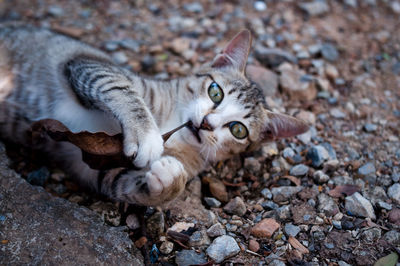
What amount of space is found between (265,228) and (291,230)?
16 centimetres

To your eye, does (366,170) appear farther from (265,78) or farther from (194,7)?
(194,7)

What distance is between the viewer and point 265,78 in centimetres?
337

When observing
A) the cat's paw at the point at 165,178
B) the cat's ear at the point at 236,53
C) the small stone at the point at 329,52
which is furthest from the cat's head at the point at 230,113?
the small stone at the point at 329,52

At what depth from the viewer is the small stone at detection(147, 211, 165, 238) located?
211cm

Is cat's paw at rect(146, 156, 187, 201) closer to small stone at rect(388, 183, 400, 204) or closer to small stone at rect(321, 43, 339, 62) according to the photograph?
small stone at rect(388, 183, 400, 204)

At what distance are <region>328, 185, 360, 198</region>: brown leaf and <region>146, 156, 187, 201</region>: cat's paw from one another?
1.06 m

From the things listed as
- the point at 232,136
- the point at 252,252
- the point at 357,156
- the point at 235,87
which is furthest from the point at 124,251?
the point at 357,156

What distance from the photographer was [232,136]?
96.6 inches

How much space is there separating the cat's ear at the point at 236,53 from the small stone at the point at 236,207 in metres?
1.04

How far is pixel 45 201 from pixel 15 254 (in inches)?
14.8

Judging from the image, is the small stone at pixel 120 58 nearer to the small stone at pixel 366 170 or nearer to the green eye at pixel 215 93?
the green eye at pixel 215 93

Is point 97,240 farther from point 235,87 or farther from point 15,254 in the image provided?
point 235,87

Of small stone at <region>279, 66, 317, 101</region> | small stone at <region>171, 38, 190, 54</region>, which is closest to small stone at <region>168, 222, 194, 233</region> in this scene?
small stone at <region>279, 66, 317, 101</region>

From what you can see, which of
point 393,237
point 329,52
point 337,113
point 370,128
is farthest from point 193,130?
point 329,52
